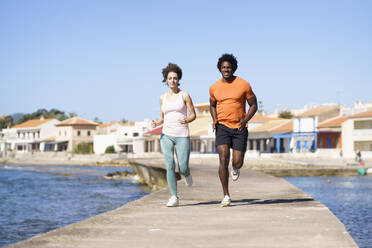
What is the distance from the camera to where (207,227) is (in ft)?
18.2

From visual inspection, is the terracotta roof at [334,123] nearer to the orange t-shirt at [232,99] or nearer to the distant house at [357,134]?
the distant house at [357,134]

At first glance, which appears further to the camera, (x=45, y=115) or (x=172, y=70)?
(x=45, y=115)

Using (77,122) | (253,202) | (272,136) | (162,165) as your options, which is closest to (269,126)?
(272,136)

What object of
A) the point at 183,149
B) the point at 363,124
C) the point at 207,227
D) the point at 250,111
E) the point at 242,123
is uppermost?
the point at 363,124

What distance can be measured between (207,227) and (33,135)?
111986mm

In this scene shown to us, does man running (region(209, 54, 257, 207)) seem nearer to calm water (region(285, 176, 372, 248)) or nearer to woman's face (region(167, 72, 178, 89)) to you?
woman's face (region(167, 72, 178, 89))

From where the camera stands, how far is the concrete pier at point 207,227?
4621 mm

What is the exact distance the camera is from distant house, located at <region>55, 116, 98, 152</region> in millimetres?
104250

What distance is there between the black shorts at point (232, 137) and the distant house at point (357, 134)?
47061 millimetres

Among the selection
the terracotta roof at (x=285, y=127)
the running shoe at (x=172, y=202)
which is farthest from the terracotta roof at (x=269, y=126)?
the running shoe at (x=172, y=202)

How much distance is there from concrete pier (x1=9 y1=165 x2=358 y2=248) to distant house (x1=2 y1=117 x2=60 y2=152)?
105m

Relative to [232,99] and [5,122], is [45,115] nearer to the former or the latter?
[5,122]

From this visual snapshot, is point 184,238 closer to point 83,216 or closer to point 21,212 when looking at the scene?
point 83,216

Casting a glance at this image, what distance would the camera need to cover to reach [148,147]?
8644 centimetres
